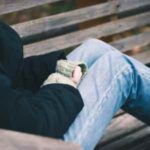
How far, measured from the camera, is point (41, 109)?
7.78 ft

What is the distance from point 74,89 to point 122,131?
3.65ft

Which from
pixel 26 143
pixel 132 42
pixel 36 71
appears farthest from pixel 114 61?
pixel 132 42

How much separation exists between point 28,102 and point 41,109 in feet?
0.21

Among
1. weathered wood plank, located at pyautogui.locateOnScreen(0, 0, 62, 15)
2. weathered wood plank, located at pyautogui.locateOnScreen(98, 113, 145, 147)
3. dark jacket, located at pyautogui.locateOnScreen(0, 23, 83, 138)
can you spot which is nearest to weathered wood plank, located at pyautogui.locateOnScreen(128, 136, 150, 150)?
weathered wood plank, located at pyautogui.locateOnScreen(98, 113, 145, 147)

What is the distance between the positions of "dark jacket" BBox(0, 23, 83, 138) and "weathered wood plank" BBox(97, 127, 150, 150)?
82 centimetres

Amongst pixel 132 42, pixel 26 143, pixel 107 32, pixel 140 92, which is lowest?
pixel 132 42

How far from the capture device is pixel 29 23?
361 centimetres

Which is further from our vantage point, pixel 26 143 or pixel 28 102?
pixel 28 102

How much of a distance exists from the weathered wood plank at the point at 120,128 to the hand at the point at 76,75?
2.67ft

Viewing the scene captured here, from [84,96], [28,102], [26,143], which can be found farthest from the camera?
[84,96]

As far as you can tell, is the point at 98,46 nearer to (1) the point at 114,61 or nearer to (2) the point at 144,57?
(1) the point at 114,61

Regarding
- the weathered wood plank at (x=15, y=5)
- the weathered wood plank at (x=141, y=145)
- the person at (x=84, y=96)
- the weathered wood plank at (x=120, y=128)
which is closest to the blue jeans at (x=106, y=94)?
the person at (x=84, y=96)

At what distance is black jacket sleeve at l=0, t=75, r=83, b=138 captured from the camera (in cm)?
225

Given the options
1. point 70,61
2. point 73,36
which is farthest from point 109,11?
point 70,61
